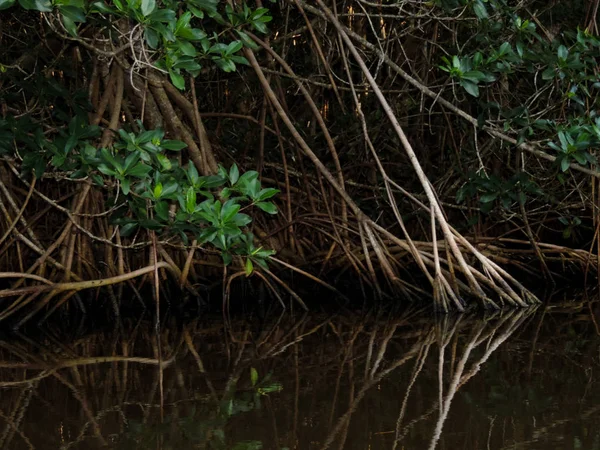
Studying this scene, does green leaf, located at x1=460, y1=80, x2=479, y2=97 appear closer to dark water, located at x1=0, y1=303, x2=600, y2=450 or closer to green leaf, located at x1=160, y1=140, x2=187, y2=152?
dark water, located at x1=0, y1=303, x2=600, y2=450

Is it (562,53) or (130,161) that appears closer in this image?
(130,161)

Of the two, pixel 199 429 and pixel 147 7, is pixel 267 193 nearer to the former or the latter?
pixel 147 7

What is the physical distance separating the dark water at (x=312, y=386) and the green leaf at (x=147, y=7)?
1044 mm

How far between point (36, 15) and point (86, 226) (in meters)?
1.07

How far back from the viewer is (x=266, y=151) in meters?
5.46

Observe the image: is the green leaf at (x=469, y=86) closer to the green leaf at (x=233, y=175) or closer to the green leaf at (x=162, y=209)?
the green leaf at (x=233, y=175)

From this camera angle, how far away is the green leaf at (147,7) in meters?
2.61

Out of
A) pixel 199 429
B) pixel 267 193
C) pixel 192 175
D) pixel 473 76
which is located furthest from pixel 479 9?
pixel 199 429

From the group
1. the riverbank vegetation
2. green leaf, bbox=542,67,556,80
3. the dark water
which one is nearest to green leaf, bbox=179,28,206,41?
the riverbank vegetation

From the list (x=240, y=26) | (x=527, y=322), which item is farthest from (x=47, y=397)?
(x=527, y=322)

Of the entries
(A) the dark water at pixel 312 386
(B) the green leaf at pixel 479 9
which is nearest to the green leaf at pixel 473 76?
(B) the green leaf at pixel 479 9

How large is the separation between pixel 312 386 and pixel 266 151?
3.01 m

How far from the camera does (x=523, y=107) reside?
417cm

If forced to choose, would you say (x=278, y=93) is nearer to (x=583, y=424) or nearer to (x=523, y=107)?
(x=523, y=107)
